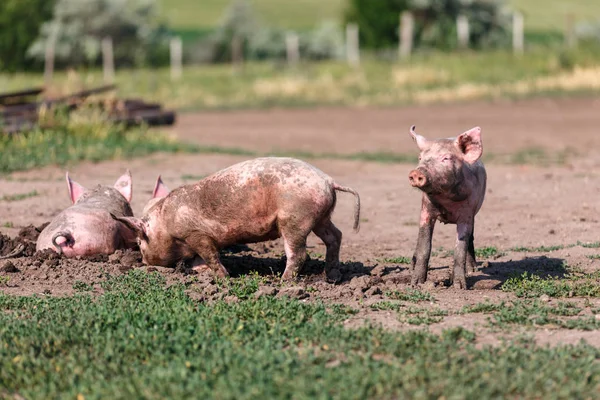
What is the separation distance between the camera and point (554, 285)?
7.64 meters

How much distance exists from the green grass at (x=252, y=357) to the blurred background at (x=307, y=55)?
14.0 meters

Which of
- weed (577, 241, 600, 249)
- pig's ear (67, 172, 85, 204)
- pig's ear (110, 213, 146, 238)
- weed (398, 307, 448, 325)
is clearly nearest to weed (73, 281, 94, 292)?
pig's ear (110, 213, 146, 238)

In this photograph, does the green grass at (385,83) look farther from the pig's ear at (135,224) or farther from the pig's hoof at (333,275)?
the pig's hoof at (333,275)

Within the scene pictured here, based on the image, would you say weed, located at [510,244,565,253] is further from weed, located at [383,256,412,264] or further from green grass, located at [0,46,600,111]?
green grass, located at [0,46,600,111]

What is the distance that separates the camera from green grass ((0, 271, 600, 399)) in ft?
17.1

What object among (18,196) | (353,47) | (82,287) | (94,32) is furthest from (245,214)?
(94,32)

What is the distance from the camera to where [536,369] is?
5508 millimetres

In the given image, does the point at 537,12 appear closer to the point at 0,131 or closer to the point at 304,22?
the point at 304,22

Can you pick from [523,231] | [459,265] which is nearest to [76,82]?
[523,231]

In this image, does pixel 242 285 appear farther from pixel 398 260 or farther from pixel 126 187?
pixel 126 187

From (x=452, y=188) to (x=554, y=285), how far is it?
1.11 m

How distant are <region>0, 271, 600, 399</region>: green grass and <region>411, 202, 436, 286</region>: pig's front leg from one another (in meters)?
1.17

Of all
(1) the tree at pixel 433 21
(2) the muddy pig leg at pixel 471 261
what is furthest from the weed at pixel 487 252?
(1) the tree at pixel 433 21

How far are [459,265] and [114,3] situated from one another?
37975mm
